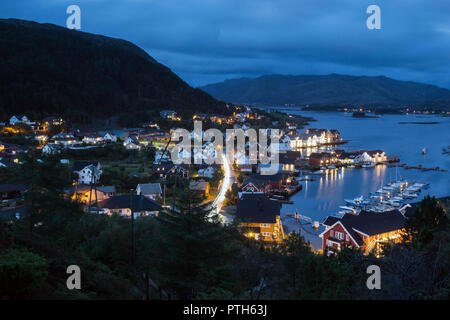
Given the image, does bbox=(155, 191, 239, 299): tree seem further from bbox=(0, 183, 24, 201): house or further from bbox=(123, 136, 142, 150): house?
bbox=(123, 136, 142, 150): house

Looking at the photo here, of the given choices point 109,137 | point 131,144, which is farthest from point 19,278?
point 109,137

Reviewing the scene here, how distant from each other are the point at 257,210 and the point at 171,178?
544 centimetres

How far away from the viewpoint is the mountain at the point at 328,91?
123125 millimetres

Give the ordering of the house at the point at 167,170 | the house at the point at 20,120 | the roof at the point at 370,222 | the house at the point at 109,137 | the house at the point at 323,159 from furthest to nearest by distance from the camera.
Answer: the house at the point at 20,120
the house at the point at 109,137
the house at the point at 323,159
the house at the point at 167,170
the roof at the point at 370,222

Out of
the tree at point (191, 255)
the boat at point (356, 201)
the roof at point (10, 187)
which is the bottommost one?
the boat at point (356, 201)

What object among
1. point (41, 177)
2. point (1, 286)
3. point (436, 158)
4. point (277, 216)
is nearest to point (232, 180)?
point (277, 216)

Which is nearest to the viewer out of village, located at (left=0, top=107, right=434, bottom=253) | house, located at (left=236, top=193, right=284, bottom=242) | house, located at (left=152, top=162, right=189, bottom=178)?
village, located at (left=0, top=107, right=434, bottom=253)

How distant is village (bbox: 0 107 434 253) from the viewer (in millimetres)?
7738

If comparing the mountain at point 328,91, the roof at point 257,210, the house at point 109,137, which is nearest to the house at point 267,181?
the roof at point 257,210

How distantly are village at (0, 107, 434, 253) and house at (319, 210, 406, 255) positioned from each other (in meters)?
0.02

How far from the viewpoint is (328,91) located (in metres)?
134

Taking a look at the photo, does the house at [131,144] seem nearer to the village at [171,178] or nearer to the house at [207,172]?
the village at [171,178]

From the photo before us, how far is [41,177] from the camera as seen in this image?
6.05 meters
